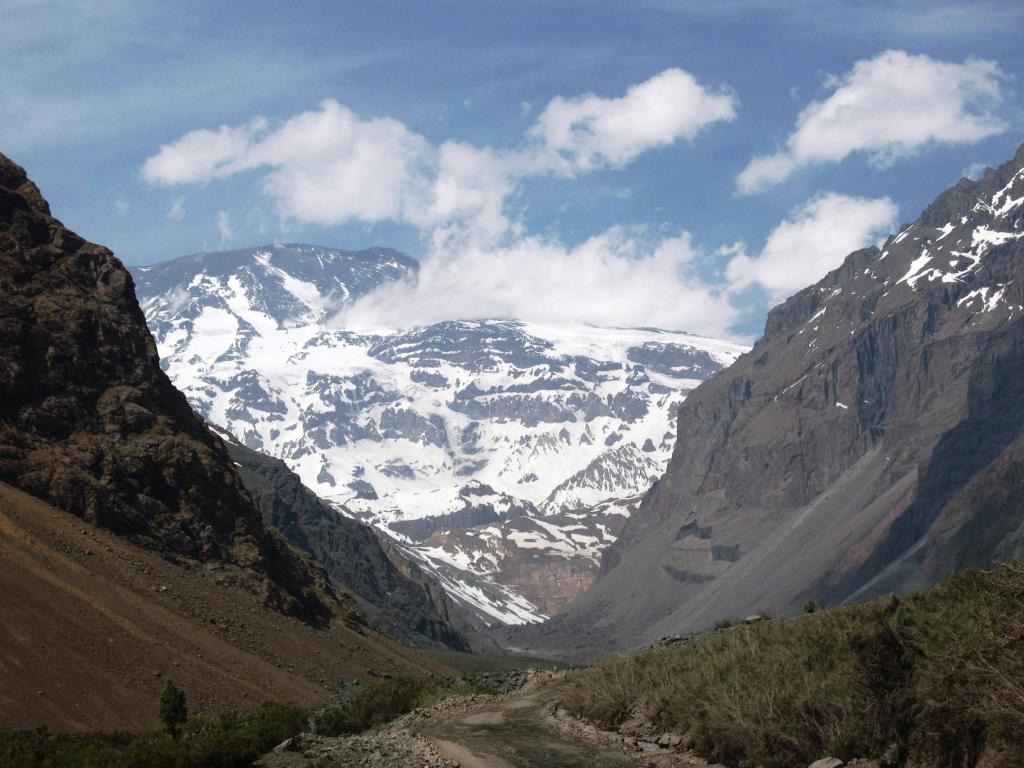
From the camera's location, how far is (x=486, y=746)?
3158cm

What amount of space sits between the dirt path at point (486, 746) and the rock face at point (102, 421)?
144 ft

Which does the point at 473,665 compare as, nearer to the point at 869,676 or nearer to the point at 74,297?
the point at 74,297

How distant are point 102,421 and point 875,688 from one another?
66.5m

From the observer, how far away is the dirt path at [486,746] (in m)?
28.8

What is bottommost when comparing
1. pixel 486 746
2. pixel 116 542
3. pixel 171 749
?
pixel 171 749

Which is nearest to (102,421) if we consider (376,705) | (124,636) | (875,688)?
(124,636)

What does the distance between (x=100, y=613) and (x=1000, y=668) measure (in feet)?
153

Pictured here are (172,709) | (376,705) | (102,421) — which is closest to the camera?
(376,705)

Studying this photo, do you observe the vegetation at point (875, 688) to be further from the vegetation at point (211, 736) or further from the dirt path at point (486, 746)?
the vegetation at point (211, 736)

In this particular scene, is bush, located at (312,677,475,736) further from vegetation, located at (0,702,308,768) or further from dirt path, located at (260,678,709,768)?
dirt path, located at (260,678,709,768)

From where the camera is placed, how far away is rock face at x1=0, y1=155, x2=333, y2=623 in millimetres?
77000

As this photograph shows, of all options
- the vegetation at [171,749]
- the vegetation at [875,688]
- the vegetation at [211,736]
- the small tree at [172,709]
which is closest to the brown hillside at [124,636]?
the small tree at [172,709]

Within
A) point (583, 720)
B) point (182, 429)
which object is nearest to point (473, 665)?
point (182, 429)

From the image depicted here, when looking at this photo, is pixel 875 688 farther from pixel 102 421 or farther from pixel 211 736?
pixel 102 421
